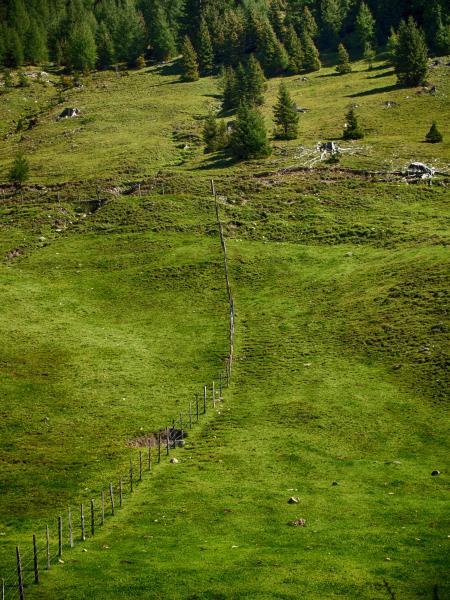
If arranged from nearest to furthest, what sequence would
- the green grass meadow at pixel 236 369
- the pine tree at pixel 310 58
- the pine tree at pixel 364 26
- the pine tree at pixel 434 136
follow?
the green grass meadow at pixel 236 369
the pine tree at pixel 434 136
the pine tree at pixel 310 58
the pine tree at pixel 364 26

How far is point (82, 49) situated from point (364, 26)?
7332 centimetres

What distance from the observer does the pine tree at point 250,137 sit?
113m

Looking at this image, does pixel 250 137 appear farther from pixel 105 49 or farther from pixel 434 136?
pixel 105 49

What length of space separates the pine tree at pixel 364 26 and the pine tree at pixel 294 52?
1586cm

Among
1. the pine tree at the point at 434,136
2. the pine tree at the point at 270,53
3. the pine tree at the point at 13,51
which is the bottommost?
the pine tree at the point at 434,136

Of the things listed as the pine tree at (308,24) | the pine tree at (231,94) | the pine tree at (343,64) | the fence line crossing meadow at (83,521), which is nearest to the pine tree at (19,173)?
the pine tree at (231,94)

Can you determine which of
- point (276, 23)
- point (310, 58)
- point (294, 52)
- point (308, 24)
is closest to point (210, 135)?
point (310, 58)

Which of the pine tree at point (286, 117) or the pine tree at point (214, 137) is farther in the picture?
the pine tree at point (214, 137)

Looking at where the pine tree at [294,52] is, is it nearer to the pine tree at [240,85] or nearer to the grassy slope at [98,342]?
the pine tree at [240,85]

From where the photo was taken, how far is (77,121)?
497 ft

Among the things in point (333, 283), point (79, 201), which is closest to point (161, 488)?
point (333, 283)

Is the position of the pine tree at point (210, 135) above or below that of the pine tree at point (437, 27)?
below

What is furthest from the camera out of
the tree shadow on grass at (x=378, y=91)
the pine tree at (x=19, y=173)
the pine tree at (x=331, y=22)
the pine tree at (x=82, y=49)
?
the pine tree at (x=331, y=22)

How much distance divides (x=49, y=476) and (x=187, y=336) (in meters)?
26.1
